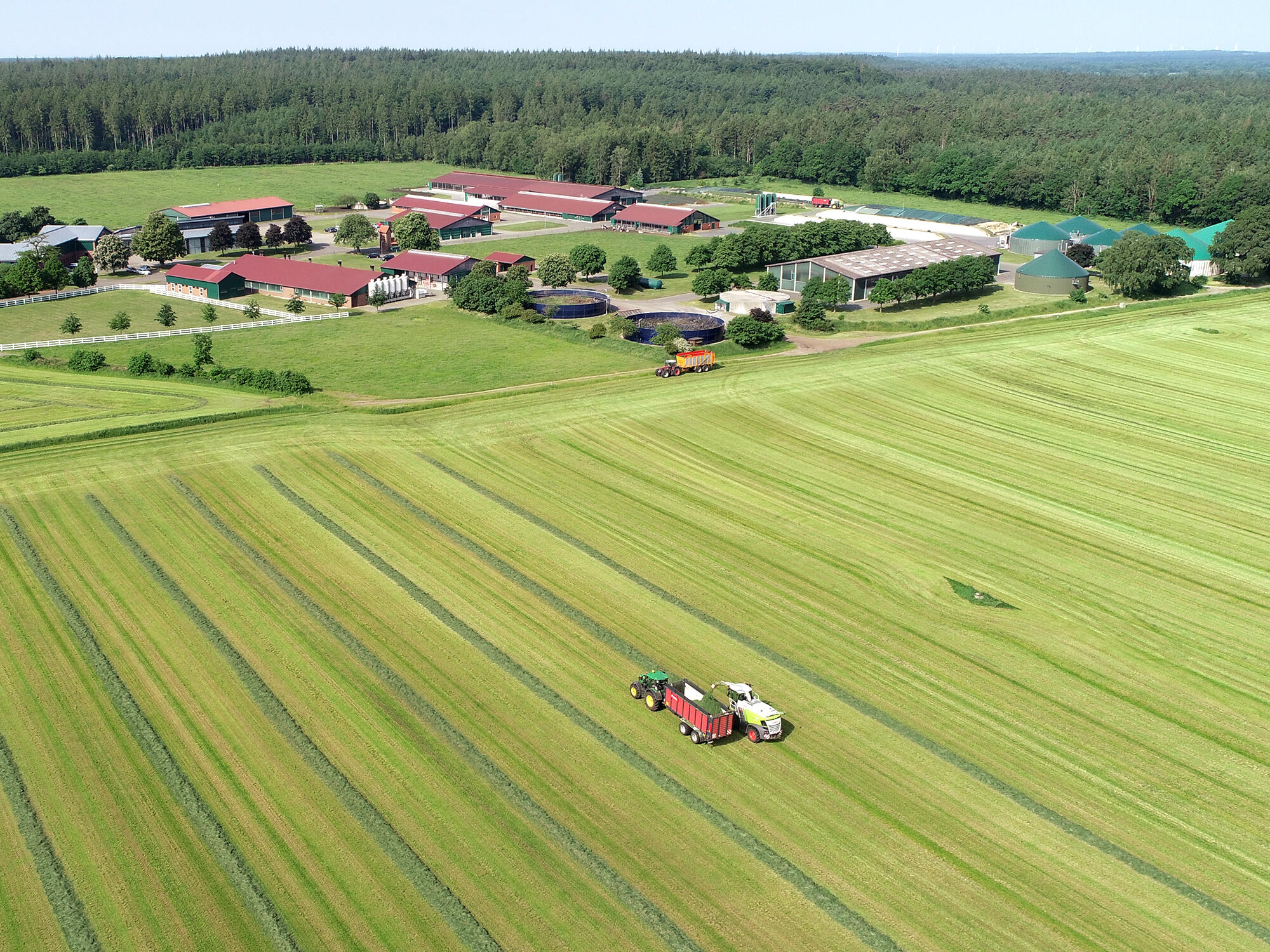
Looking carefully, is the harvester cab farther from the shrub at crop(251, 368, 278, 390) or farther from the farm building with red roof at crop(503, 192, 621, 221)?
the farm building with red roof at crop(503, 192, 621, 221)

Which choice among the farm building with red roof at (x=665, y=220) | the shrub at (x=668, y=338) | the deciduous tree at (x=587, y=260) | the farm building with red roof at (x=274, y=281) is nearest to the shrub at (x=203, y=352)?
the farm building with red roof at (x=274, y=281)

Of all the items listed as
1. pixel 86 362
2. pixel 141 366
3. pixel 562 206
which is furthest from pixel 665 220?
pixel 86 362

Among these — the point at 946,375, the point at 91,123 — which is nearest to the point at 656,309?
the point at 946,375

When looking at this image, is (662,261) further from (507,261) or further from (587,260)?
(507,261)

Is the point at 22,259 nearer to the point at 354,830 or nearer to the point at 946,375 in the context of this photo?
the point at 946,375

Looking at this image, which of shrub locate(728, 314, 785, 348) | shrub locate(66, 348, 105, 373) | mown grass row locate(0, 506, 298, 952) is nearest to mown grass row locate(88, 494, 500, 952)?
mown grass row locate(0, 506, 298, 952)

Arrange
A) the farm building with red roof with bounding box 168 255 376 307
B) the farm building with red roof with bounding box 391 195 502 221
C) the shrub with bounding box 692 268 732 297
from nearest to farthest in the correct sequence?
1. the shrub with bounding box 692 268 732 297
2. the farm building with red roof with bounding box 168 255 376 307
3. the farm building with red roof with bounding box 391 195 502 221
